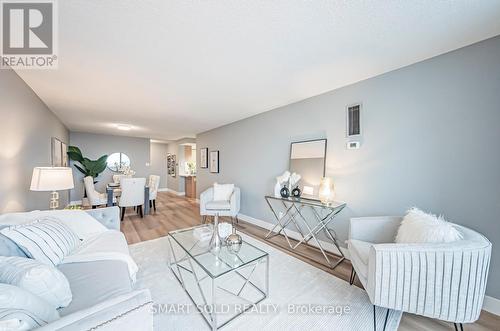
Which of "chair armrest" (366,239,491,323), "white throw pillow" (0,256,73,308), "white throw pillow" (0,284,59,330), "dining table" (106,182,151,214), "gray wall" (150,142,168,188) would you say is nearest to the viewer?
"white throw pillow" (0,284,59,330)

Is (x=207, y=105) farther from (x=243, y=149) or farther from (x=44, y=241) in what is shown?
(x=44, y=241)

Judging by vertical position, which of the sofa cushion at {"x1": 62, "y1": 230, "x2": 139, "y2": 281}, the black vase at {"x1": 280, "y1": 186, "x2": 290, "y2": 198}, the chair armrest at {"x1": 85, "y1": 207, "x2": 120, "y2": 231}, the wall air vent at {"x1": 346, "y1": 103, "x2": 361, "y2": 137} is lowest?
the sofa cushion at {"x1": 62, "y1": 230, "x2": 139, "y2": 281}

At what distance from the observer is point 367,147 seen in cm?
237

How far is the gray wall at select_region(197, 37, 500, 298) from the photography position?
5.41ft

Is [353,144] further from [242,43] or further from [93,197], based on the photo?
[93,197]

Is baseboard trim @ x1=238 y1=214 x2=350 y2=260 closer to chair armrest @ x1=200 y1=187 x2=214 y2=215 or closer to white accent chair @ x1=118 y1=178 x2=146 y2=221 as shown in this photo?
chair armrest @ x1=200 y1=187 x2=214 y2=215

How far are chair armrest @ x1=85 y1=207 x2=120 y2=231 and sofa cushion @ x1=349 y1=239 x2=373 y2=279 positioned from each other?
2.64 m

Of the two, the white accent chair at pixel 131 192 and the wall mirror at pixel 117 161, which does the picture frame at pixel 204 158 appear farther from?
the wall mirror at pixel 117 161

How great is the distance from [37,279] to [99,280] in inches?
14.7

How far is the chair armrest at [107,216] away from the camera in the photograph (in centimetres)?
220

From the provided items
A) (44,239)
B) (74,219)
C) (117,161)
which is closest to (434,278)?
(44,239)

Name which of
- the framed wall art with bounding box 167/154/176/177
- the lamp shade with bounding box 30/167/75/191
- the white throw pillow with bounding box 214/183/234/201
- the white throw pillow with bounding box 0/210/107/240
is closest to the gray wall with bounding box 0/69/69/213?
→ the lamp shade with bounding box 30/167/75/191

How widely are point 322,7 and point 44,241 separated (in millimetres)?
2545

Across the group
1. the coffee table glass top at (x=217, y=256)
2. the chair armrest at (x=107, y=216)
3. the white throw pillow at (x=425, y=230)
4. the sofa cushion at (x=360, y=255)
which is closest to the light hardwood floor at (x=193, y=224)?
the sofa cushion at (x=360, y=255)
